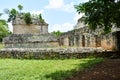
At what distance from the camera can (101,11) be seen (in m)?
23.0

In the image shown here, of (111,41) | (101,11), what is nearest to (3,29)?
(111,41)

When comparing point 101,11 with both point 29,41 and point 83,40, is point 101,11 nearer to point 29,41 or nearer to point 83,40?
point 83,40

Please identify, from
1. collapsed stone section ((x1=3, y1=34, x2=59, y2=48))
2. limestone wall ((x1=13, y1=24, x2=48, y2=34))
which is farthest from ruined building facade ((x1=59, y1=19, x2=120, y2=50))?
limestone wall ((x1=13, y1=24, x2=48, y2=34))

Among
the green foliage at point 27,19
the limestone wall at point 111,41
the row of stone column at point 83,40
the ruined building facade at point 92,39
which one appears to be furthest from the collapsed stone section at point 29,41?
the green foliage at point 27,19

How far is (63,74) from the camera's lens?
18.5m

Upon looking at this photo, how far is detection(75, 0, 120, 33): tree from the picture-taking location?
21.7 metres

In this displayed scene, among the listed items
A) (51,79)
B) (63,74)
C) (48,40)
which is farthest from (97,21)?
(48,40)

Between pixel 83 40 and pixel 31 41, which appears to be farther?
pixel 31 41

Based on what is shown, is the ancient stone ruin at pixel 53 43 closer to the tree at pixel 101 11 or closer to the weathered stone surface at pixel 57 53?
the weathered stone surface at pixel 57 53

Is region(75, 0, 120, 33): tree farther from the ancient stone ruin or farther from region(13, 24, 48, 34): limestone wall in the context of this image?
region(13, 24, 48, 34): limestone wall

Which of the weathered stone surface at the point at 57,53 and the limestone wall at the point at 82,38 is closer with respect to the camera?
the weathered stone surface at the point at 57,53

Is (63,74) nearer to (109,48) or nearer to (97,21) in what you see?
(97,21)

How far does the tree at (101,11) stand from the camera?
71.2 ft

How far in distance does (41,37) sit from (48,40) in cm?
140
